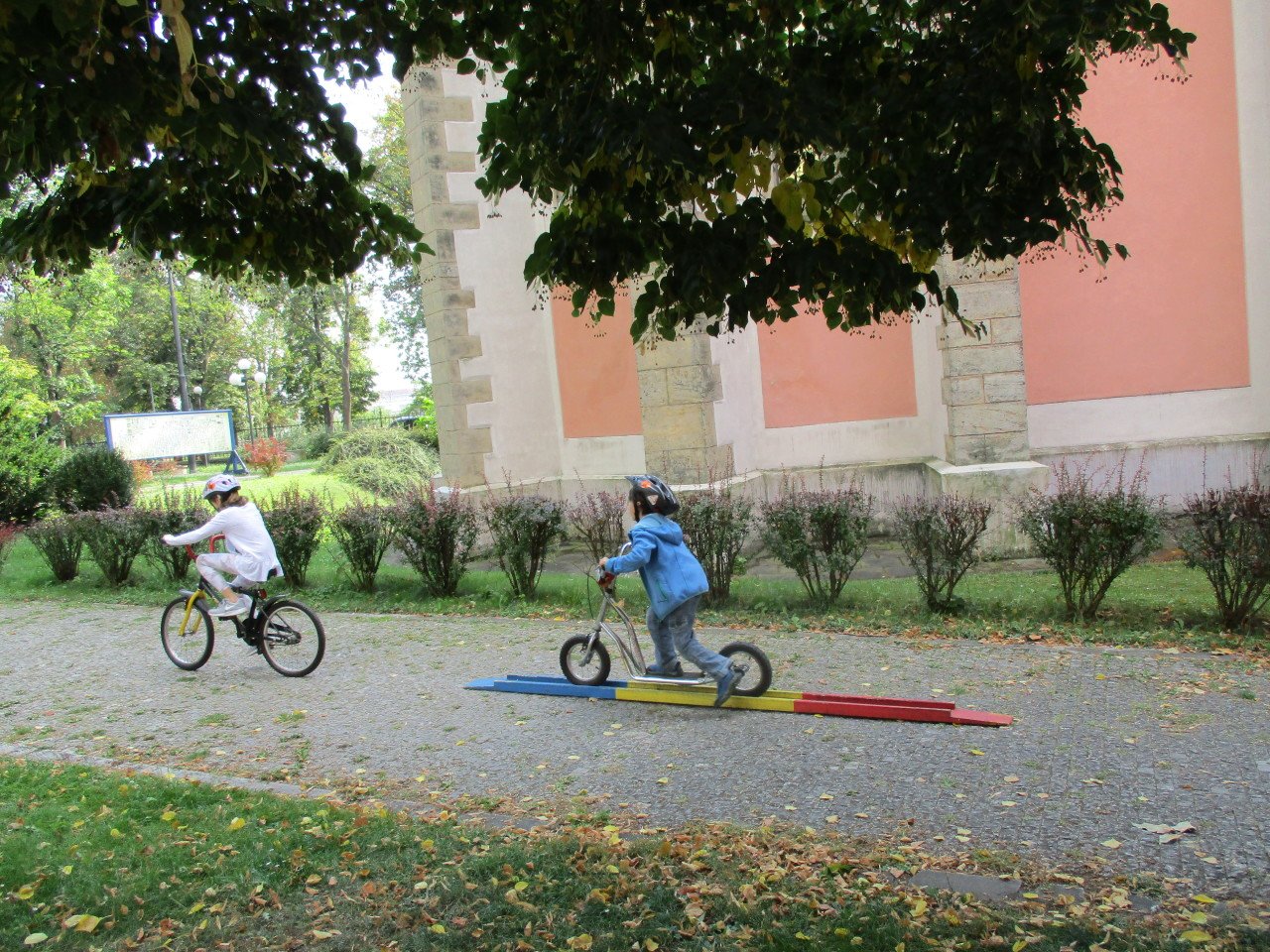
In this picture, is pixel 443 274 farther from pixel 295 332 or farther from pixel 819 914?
pixel 295 332

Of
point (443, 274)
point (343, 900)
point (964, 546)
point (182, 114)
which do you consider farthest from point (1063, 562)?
point (443, 274)

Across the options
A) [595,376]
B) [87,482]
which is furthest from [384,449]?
[595,376]

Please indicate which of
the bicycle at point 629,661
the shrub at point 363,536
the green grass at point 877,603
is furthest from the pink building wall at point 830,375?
the bicycle at point 629,661

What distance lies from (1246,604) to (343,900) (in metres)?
6.72

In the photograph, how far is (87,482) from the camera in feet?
58.9

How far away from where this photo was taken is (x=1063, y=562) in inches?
328

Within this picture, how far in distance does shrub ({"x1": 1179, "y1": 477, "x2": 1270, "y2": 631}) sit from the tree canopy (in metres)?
4.52

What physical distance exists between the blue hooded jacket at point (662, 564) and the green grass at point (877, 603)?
2.54m

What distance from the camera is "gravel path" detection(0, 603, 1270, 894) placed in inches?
181

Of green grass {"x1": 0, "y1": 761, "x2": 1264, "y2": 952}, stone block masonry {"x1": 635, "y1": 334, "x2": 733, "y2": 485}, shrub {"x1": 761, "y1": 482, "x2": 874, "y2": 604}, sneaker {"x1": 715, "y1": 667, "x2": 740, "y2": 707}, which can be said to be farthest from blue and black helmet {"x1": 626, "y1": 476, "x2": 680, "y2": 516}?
stone block masonry {"x1": 635, "y1": 334, "x2": 733, "y2": 485}

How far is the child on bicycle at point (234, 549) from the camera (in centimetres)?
820

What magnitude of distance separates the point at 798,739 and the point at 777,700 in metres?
0.56

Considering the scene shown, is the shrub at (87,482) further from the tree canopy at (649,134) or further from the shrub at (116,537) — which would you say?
the tree canopy at (649,134)

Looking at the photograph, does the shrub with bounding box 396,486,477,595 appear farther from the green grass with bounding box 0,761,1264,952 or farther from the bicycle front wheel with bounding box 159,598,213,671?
the green grass with bounding box 0,761,1264,952
